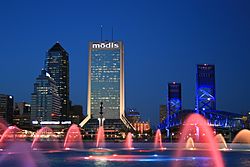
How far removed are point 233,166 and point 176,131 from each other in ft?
485

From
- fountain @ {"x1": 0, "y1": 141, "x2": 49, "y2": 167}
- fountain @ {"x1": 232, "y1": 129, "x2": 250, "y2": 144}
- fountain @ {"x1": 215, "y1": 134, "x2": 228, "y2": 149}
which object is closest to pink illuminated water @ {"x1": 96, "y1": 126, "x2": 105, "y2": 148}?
fountain @ {"x1": 215, "y1": 134, "x2": 228, "y2": 149}

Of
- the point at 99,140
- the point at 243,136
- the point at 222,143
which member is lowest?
the point at 99,140

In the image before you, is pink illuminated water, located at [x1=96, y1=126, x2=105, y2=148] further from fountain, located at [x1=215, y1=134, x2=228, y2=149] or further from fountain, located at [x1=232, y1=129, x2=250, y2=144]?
fountain, located at [x1=232, y1=129, x2=250, y2=144]

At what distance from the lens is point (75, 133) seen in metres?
194

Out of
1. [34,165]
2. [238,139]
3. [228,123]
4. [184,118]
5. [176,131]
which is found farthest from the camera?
[176,131]

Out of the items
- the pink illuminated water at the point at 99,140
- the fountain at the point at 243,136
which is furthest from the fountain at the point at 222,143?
the pink illuminated water at the point at 99,140

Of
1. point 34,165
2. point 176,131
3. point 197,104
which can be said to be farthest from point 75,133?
point 34,165

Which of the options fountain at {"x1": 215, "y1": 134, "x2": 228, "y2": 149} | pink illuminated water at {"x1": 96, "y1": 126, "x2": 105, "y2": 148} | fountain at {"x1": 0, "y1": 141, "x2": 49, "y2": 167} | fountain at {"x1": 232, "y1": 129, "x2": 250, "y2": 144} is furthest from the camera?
fountain at {"x1": 232, "y1": 129, "x2": 250, "y2": 144}

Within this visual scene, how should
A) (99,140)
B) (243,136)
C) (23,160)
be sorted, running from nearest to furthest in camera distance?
(23,160) → (243,136) → (99,140)

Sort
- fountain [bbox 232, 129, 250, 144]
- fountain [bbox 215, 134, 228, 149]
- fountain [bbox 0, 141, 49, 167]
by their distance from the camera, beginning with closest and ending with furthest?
fountain [bbox 0, 141, 49, 167], fountain [bbox 215, 134, 228, 149], fountain [bbox 232, 129, 250, 144]

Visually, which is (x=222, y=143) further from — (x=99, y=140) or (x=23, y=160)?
(x=23, y=160)

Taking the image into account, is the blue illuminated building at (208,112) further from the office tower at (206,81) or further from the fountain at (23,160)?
the fountain at (23,160)

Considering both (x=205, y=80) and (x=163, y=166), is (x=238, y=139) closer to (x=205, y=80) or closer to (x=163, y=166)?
(x=205, y=80)

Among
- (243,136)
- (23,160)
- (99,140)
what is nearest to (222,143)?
(243,136)
